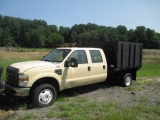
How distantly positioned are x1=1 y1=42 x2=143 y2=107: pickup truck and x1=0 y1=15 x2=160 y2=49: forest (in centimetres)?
11659

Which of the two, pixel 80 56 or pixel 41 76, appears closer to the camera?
pixel 41 76

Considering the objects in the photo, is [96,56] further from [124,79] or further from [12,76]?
[12,76]

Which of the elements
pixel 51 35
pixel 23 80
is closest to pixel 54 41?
pixel 51 35

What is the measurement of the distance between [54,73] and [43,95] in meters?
0.81

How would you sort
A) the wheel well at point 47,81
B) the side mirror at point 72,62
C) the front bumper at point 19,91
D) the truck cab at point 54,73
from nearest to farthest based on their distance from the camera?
the front bumper at point 19,91 → the truck cab at point 54,73 → the wheel well at point 47,81 → the side mirror at point 72,62

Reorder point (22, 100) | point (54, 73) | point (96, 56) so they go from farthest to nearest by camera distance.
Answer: point (96, 56), point (22, 100), point (54, 73)

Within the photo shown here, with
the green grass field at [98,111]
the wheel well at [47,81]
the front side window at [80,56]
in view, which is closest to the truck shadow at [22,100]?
the green grass field at [98,111]

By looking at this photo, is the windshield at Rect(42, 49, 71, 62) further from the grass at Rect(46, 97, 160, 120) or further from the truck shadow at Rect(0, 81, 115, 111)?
the grass at Rect(46, 97, 160, 120)

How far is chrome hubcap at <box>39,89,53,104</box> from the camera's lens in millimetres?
6871

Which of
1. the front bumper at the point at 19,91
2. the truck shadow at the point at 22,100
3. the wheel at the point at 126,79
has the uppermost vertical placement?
the front bumper at the point at 19,91

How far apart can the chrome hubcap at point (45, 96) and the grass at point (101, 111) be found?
329 mm

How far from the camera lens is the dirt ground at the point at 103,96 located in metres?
6.48

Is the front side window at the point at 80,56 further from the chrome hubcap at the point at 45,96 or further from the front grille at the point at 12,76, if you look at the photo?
the front grille at the point at 12,76

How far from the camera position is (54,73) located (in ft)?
23.6
